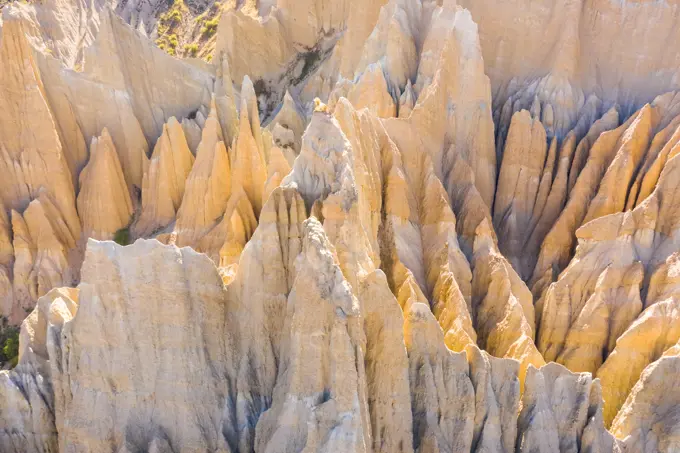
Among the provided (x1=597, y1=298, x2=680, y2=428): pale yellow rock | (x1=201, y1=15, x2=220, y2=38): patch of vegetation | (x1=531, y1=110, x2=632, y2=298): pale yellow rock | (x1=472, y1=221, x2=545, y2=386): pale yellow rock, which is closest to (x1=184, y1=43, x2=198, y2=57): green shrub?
(x1=201, y1=15, x2=220, y2=38): patch of vegetation

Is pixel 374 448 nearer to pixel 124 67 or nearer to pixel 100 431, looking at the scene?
pixel 100 431

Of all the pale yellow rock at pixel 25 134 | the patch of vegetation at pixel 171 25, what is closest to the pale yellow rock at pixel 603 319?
the pale yellow rock at pixel 25 134

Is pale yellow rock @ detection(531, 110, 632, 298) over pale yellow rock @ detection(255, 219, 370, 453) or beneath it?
over

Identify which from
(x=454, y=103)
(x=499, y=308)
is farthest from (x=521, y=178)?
(x=499, y=308)

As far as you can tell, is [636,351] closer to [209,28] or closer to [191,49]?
[191,49]

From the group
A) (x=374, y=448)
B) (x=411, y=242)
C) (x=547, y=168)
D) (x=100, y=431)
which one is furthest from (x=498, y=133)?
(x=100, y=431)

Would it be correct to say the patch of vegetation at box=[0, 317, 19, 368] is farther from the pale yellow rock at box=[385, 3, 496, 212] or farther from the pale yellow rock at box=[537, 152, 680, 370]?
the pale yellow rock at box=[537, 152, 680, 370]
